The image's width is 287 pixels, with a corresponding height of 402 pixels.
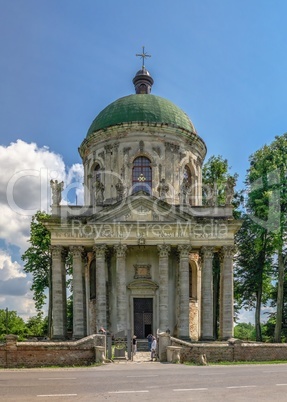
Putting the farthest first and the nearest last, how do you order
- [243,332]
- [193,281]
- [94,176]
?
[243,332] → [94,176] → [193,281]

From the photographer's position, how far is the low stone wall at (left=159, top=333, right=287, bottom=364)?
23656 millimetres

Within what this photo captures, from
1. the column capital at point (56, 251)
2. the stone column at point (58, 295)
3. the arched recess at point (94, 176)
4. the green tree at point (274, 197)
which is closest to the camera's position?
the stone column at point (58, 295)

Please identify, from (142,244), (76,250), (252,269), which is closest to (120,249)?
(142,244)

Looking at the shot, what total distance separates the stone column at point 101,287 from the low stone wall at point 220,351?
7197 millimetres

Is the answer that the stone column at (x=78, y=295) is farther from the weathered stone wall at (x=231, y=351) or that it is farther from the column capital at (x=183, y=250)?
the weathered stone wall at (x=231, y=351)

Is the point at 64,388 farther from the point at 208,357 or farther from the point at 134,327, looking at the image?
the point at 134,327

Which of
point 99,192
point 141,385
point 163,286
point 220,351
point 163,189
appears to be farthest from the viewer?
point 99,192

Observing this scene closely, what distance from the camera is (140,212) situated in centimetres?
3259

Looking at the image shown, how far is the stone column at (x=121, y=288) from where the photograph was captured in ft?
100

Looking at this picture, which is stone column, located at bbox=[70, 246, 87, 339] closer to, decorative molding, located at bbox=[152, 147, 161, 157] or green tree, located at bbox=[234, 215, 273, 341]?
decorative molding, located at bbox=[152, 147, 161, 157]

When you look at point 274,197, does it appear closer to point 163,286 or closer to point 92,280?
point 163,286

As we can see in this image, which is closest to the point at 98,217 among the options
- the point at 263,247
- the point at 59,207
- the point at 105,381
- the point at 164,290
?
the point at 59,207

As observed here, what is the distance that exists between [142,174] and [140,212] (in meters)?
5.25

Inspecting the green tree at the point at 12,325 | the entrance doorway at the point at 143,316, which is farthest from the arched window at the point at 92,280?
the green tree at the point at 12,325
